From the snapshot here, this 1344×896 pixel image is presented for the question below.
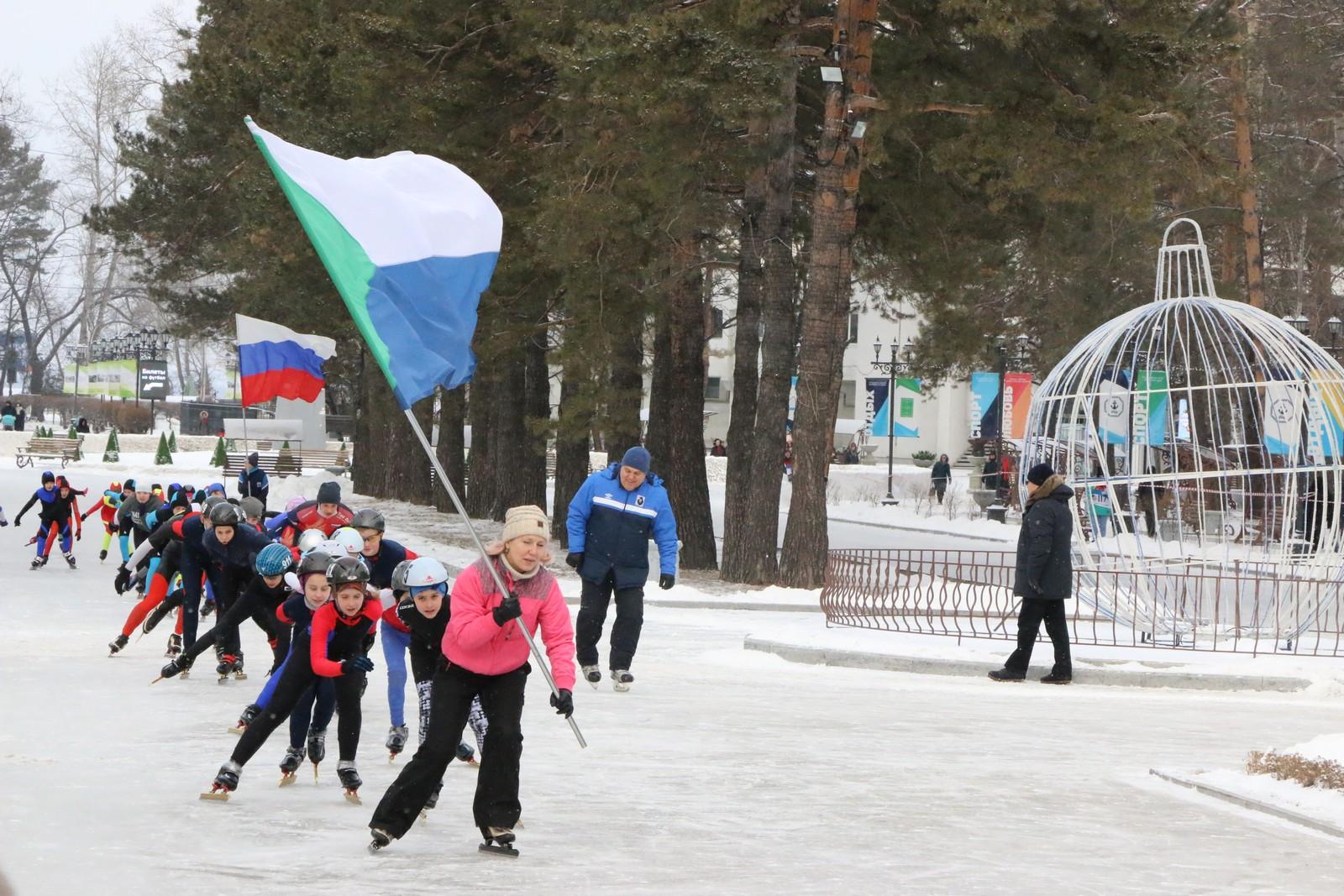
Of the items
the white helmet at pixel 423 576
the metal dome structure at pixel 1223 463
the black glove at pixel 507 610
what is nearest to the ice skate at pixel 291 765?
the white helmet at pixel 423 576

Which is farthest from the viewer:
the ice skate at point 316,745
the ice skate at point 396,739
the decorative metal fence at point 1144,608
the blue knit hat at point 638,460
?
the decorative metal fence at point 1144,608

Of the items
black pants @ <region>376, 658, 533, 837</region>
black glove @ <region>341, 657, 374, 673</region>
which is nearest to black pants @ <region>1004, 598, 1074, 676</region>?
black glove @ <region>341, 657, 374, 673</region>

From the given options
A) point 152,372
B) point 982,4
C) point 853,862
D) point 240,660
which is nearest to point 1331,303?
point 982,4

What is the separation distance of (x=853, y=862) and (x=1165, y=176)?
17987 millimetres

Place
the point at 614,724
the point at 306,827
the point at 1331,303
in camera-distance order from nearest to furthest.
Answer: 1. the point at 306,827
2. the point at 614,724
3. the point at 1331,303

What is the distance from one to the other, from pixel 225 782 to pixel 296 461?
5381 cm

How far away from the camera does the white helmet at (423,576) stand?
870 centimetres

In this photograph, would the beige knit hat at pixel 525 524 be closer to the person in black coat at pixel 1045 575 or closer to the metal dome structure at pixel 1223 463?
A: the person in black coat at pixel 1045 575

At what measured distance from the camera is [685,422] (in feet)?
101

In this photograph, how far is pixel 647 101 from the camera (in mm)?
23125

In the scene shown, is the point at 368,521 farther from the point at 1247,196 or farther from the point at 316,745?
the point at 1247,196

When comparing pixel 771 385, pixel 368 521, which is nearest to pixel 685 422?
pixel 771 385

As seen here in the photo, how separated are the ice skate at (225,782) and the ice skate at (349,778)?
0.51 metres

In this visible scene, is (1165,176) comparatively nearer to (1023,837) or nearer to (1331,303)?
(1023,837)
